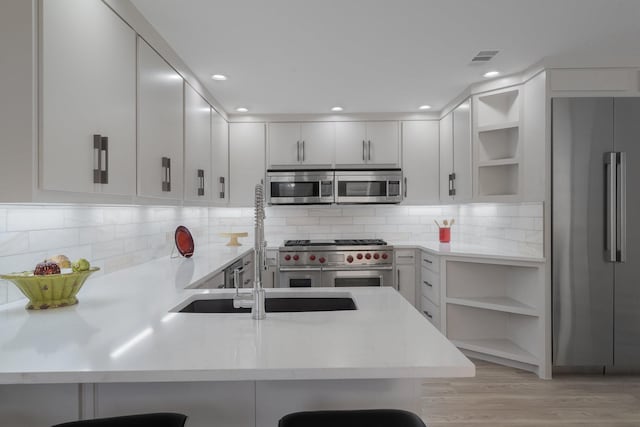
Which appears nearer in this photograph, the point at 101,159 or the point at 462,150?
the point at 101,159

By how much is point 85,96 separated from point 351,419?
1.64 meters

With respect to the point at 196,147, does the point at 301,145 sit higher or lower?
higher

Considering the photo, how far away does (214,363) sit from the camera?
994 mm

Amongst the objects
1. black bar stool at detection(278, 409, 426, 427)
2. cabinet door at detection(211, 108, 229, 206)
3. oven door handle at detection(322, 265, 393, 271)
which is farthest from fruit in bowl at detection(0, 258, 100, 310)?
oven door handle at detection(322, 265, 393, 271)

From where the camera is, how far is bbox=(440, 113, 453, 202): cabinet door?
4.12 m

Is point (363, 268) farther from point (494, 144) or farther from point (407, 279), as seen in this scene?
point (494, 144)

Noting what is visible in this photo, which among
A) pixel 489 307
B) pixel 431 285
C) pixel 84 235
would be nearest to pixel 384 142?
pixel 431 285

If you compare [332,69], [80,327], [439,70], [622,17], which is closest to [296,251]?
[332,69]

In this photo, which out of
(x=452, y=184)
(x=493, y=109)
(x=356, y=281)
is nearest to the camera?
(x=493, y=109)

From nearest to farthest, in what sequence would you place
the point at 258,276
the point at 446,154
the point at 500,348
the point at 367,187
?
1. the point at 258,276
2. the point at 500,348
3. the point at 446,154
4. the point at 367,187

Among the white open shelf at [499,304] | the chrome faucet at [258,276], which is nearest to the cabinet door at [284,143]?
the white open shelf at [499,304]

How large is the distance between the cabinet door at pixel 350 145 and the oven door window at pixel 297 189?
397mm

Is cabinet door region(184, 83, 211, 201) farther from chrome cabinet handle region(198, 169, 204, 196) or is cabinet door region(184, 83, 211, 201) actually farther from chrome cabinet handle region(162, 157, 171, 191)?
chrome cabinet handle region(162, 157, 171, 191)

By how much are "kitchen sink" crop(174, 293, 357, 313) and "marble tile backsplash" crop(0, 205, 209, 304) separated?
784 mm
